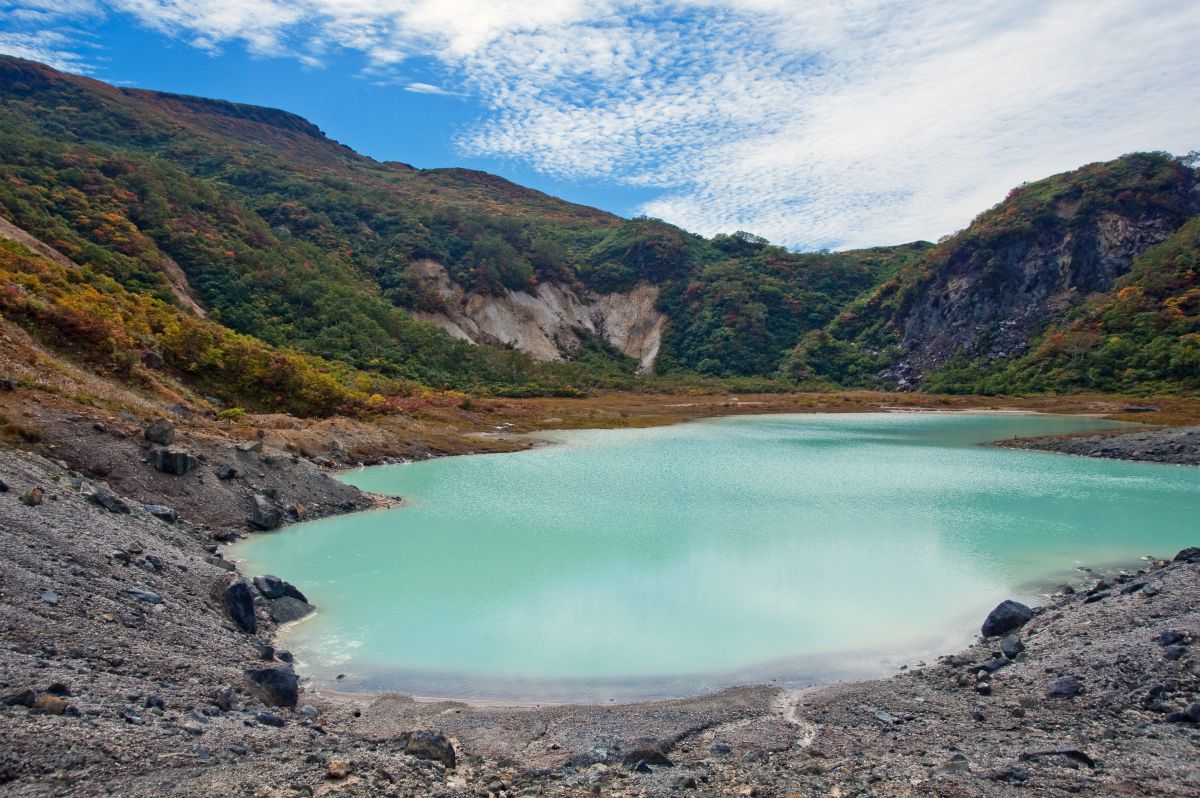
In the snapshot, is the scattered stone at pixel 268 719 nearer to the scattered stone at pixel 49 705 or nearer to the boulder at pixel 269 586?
the scattered stone at pixel 49 705

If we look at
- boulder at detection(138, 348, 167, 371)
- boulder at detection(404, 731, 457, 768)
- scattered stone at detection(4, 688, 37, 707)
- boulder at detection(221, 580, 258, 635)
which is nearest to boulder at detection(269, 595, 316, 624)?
boulder at detection(221, 580, 258, 635)

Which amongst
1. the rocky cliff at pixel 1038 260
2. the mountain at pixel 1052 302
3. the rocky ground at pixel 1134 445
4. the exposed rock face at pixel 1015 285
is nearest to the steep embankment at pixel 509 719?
the rocky ground at pixel 1134 445

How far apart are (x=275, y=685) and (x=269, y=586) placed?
400 cm

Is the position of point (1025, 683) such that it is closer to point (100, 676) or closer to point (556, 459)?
point (100, 676)

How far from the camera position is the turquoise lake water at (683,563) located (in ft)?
32.2

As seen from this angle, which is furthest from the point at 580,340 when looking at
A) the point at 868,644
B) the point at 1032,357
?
the point at 868,644

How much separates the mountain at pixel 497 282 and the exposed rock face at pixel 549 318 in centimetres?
26

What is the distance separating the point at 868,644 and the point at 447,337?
5191 cm

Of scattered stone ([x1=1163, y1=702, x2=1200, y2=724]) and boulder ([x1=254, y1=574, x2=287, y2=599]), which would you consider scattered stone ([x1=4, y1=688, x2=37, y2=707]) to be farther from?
scattered stone ([x1=1163, y1=702, x2=1200, y2=724])

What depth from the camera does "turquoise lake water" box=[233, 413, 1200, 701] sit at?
9805mm

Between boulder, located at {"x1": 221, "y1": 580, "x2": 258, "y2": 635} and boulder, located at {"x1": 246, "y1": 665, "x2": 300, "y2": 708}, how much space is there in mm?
2371

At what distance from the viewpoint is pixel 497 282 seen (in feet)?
249

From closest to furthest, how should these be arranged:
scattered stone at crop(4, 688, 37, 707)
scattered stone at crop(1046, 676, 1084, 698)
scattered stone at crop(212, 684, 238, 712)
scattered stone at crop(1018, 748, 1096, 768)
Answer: scattered stone at crop(4, 688, 37, 707), scattered stone at crop(1018, 748, 1096, 768), scattered stone at crop(212, 684, 238, 712), scattered stone at crop(1046, 676, 1084, 698)

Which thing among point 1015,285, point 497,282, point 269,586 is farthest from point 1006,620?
point 1015,285
